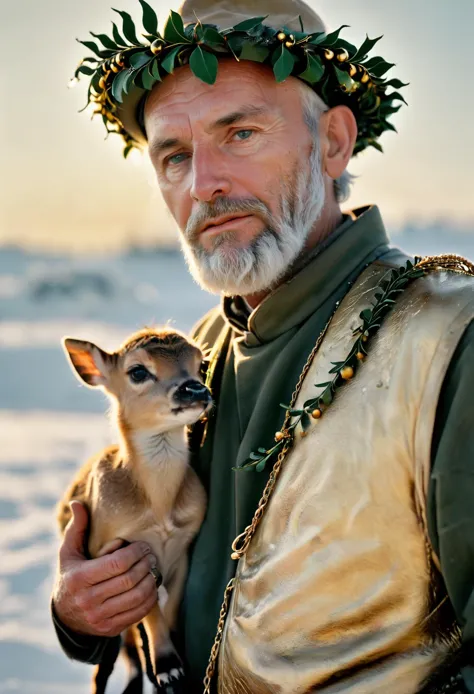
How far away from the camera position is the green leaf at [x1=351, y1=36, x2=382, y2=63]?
128 inches

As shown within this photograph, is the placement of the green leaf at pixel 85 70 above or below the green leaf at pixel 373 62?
above

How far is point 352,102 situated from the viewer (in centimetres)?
355

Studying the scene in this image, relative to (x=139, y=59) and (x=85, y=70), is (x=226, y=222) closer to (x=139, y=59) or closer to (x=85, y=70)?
(x=139, y=59)

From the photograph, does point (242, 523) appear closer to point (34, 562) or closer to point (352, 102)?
point (352, 102)

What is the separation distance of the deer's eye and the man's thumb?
505mm

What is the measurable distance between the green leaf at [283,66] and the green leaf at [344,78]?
0.22 m

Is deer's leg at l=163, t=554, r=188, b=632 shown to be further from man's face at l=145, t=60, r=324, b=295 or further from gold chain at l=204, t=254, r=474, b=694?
man's face at l=145, t=60, r=324, b=295

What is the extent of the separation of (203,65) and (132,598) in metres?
1.78

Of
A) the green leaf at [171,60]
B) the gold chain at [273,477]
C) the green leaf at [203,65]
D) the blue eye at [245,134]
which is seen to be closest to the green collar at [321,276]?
the gold chain at [273,477]

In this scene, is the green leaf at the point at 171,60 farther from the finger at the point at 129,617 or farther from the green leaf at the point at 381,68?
the finger at the point at 129,617

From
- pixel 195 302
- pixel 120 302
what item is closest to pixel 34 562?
pixel 195 302

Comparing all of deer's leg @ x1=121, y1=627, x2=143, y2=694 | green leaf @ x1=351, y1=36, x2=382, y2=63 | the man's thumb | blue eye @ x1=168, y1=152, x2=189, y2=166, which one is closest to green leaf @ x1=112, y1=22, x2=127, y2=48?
blue eye @ x1=168, y1=152, x2=189, y2=166

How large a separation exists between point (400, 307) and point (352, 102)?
113 centimetres

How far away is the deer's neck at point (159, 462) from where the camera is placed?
334 cm
